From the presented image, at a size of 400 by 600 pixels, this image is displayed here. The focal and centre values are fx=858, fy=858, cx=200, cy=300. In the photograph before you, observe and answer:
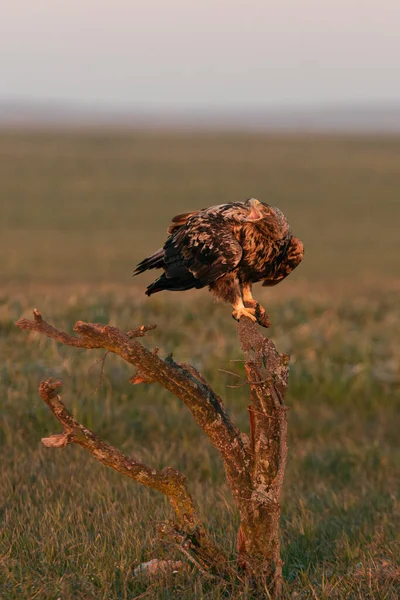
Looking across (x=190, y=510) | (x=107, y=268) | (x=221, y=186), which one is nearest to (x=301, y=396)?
(x=190, y=510)

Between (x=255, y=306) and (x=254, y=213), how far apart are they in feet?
2.58

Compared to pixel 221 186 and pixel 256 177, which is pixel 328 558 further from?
pixel 256 177

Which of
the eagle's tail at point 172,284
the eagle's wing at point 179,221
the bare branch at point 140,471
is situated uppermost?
the eagle's wing at point 179,221

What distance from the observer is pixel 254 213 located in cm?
530

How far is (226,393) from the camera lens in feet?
33.0

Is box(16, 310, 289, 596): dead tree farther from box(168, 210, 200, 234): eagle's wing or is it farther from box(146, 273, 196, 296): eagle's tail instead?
box(168, 210, 200, 234): eagle's wing

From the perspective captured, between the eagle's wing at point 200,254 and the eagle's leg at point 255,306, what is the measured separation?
Result: 1.66 feet

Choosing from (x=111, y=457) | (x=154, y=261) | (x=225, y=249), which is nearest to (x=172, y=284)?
(x=154, y=261)

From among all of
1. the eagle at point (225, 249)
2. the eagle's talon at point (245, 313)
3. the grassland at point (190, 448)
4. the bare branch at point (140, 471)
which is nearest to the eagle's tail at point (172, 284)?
the eagle at point (225, 249)

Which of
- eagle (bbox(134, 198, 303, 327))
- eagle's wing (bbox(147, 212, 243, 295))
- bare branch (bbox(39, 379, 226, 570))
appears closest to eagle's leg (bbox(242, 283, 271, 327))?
eagle (bbox(134, 198, 303, 327))

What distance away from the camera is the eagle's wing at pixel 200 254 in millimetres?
Answer: 5285

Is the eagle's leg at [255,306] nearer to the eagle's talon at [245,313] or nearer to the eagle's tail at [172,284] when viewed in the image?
the eagle's talon at [245,313]

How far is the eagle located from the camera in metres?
5.30

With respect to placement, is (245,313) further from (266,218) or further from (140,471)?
(140,471)
